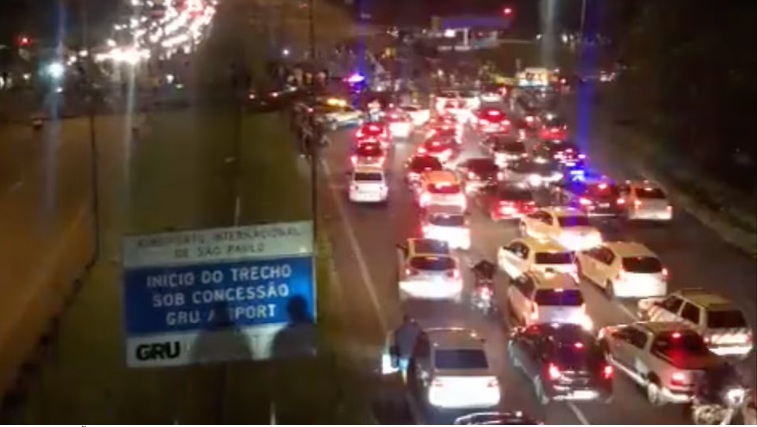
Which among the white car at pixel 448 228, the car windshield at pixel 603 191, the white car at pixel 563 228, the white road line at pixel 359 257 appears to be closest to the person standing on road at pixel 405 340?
the white road line at pixel 359 257

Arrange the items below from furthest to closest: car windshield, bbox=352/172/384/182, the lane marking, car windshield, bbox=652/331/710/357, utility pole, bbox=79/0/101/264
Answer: car windshield, bbox=352/172/384/182
the lane marking
utility pole, bbox=79/0/101/264
car windshield, bbox=652/331/710/357

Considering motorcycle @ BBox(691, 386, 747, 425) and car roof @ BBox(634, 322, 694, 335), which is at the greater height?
car roof @ BBox(634, 322, 694, 335)

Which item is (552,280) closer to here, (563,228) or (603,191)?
(563,228)

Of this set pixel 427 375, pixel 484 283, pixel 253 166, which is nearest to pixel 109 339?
pixel 427 375

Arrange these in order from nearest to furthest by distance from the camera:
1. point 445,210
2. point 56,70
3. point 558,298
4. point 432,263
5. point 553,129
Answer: point 558,298 < point 432,263 < point 445,210 < point 553,129 < point 56,70

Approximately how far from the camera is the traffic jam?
11922 mm

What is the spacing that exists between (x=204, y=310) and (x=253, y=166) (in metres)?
14.2

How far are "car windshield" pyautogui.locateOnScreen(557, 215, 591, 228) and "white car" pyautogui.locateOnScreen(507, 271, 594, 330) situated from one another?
4955 mm

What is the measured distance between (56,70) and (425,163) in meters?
12.9

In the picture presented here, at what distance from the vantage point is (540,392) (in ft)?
40.5

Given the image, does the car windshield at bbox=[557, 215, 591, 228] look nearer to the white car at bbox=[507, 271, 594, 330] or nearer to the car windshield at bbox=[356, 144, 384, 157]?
the white car at bbox=[507, 271, 594, 330]

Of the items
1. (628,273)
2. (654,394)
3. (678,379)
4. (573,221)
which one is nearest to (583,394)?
(654,394)

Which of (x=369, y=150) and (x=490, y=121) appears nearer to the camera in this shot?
(x=369, y=150)

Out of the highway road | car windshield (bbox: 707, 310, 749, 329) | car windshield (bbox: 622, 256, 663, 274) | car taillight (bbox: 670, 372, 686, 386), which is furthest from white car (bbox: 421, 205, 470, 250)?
car taillight (bbox: 670, 372, 686, 386)
